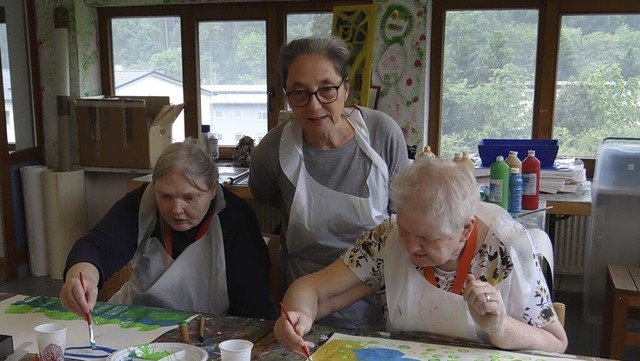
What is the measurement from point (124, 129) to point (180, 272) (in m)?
2.28

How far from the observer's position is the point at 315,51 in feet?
5.39

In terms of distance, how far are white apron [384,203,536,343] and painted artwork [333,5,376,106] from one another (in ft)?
5.91

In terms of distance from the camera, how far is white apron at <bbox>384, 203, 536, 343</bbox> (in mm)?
1369

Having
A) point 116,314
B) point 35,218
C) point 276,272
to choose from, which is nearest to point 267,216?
point 35,218

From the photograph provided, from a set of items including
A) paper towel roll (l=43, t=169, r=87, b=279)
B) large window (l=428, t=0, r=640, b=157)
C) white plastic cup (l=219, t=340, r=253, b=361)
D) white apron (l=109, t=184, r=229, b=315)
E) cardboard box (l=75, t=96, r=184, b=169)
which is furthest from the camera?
paper towel roll (l=43, t=169, r=87, b=279)

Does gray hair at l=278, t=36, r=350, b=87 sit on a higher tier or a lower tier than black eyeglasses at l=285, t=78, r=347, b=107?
higher

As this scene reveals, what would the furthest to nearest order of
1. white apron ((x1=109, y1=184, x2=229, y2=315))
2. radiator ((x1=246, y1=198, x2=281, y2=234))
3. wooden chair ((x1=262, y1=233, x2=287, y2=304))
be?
radiator ((x1=246, y1=198, x2=281, y2=234)) → wooden chair ((x1=262, y1=233, x2=287, y2=304)) → white apron ((x1=109, y1=184, x2=229, y2=315))

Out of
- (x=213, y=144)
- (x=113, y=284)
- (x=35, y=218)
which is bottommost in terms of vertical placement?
(x=35, y=218)

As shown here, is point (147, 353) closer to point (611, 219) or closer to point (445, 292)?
point (445, 292)

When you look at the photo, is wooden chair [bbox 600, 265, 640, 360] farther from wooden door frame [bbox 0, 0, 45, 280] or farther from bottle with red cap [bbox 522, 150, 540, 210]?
wooden door frame [bbox 0, 0, 45, 280]

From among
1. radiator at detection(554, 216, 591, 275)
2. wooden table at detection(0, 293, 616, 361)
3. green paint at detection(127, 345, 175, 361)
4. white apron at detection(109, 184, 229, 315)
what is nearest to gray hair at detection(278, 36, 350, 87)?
white apron at detection(109, 184, 229, 315)

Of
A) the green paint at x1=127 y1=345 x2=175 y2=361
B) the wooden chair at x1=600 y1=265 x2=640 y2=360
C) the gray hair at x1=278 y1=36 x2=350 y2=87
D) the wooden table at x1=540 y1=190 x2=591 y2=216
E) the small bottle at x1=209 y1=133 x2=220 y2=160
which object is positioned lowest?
the wooden chair at x1=600 y1=265 x2=640 y2=360

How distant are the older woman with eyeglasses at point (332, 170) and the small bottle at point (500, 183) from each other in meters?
0.63

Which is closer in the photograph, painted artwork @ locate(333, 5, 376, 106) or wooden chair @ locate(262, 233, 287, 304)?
wooden chair @ locate(262, 233, 287, 304)
